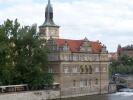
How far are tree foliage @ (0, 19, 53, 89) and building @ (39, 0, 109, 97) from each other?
19.6ft

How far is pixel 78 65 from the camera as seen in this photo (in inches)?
3381

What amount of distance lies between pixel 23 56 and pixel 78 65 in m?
12.2

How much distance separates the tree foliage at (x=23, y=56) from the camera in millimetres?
74875

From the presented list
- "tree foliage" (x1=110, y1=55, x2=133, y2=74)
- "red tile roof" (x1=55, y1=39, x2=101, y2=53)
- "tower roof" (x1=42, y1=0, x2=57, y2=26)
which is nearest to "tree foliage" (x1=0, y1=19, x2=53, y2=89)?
"red tile roof" (x1=55, y1=39, x2=101, y2=53)

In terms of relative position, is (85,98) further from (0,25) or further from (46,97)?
(0,25)

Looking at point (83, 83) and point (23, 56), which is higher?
point (23, 56)

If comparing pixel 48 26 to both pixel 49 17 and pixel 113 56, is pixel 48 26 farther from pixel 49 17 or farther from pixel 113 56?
pixel 113 56

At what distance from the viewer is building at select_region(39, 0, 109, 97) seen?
82875 millimetres

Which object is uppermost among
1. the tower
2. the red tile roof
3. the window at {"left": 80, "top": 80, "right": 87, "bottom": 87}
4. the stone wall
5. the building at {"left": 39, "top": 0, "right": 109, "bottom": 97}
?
the tower

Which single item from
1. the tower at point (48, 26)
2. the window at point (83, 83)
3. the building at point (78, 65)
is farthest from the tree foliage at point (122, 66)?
the window at point (83, 83)

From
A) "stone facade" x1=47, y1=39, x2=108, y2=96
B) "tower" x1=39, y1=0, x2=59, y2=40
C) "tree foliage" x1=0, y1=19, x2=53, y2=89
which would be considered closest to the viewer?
"tree foliage" x1=0, y1=19, x2=53, y2=89

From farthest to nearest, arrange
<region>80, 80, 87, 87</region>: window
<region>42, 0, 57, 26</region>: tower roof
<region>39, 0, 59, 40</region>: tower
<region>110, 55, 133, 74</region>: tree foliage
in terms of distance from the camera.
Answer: <region>110, 55, 133, 74</region>: tree foliage
<region>39, 0, 59, 40</region>: tower
<region>42, 0, 57, 26</region>: tower roof
<region>80, 80, 87, 87</region>: window

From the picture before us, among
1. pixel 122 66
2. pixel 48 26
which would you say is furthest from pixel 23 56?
pixel 122 66

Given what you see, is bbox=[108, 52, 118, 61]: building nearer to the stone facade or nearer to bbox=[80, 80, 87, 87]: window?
the stone facade
